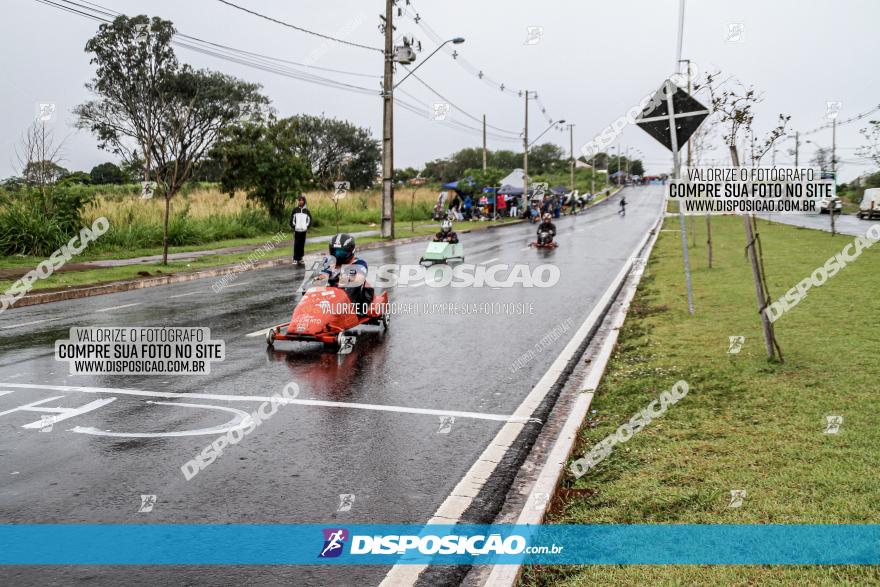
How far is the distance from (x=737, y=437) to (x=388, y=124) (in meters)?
27.8

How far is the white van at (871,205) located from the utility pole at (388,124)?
101 ft

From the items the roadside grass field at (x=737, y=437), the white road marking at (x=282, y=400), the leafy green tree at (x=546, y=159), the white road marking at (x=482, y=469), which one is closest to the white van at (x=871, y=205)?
the roadside grass field at (x=737, y=437)

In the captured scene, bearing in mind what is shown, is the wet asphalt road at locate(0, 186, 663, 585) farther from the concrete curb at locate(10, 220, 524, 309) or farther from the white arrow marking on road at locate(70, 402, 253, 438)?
A: the concrete curb at locate(10, 220, 524, 309)

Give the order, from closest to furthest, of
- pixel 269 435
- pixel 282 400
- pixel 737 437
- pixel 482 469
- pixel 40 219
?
pixel 482 469, pixel 737 437, pixel 269 435, pixel 282 400, pixel 40 219

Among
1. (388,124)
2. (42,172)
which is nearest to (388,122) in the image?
(388,124)

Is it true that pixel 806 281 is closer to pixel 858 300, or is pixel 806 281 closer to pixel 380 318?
pixel 858 300

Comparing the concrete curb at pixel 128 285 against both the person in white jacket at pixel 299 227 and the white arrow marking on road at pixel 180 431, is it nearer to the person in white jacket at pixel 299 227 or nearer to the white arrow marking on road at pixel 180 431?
the person in white jacket at pixel 299 227

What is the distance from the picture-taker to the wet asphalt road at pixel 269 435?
4332 millimetres

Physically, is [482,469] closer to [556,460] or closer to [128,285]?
[556,460]

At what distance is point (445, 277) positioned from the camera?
57.5 feet

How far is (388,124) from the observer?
103 ft

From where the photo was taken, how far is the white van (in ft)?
141

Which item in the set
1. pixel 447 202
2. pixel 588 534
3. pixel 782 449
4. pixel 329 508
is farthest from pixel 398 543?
pixel 447 202

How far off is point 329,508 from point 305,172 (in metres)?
32.0
